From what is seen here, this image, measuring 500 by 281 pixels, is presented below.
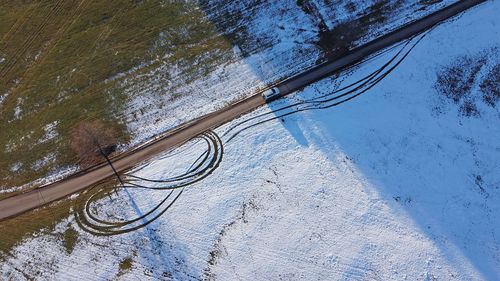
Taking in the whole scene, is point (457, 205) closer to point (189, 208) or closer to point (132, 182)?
point (189, 208)

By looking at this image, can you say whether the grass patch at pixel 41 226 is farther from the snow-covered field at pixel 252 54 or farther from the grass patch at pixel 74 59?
the snow-covered field at pixel 252 54

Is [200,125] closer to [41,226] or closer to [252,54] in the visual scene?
[252,54]

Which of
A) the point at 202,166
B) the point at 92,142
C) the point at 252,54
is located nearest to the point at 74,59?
the point at 92,142

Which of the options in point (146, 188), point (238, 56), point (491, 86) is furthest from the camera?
point (238, 56)

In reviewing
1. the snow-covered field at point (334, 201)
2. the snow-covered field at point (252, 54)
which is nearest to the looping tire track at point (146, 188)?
the snow-covered field at point (334, 201)

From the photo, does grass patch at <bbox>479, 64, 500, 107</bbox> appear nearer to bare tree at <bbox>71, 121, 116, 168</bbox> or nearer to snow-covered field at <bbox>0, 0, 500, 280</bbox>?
snow-covered field at <bbox>0, 0, 500, 280</bbox>

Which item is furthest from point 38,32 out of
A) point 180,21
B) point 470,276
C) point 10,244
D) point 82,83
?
point 470,276

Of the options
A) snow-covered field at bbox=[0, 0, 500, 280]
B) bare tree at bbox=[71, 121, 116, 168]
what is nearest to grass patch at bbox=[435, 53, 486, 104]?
snow-covered field at bbox=[0, 0, 500, 280]
